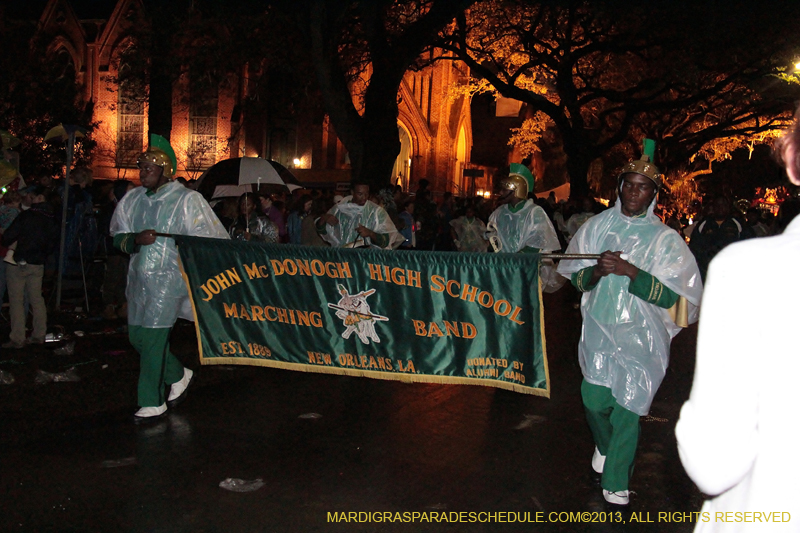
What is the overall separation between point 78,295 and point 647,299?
10850mm

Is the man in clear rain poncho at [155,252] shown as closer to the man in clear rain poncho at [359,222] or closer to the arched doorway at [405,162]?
the man in clear rain poncho at [359,222]

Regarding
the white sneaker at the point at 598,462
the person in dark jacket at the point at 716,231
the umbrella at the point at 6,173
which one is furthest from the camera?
the person in dark jacket at the point at 716,231

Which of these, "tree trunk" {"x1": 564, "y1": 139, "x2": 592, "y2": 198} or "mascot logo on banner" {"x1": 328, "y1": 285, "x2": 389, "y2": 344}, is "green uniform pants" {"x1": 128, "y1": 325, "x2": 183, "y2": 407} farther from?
"tree trunk" {"x1": 564, "y1": 139, "x2": 592, "y2": 198}

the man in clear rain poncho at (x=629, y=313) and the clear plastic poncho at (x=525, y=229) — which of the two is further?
the clear plastic poncho at (x=525, y=229)

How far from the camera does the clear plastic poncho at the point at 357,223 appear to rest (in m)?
9.10

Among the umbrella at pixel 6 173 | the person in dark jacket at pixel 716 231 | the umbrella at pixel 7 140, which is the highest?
the umbrella at pixel 7 140

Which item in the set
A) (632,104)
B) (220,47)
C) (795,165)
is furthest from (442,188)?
(795,165)

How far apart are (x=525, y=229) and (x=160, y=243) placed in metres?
4.06

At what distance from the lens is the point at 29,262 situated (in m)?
9.27

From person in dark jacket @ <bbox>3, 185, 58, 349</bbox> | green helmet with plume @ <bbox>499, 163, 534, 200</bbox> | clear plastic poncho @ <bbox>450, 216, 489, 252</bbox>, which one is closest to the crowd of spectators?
clear plastic poncho @ <bbox>450, 216, 489, 252</bbox>

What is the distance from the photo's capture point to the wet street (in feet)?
15.4

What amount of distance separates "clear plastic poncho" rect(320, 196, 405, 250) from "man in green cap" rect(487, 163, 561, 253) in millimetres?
1213

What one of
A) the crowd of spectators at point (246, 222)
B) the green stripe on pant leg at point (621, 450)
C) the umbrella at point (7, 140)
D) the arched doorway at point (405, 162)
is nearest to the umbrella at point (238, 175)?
the crowd of spectators at point (246, 222)

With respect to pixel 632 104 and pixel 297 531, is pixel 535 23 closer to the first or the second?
pixel 632 104
